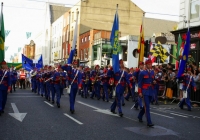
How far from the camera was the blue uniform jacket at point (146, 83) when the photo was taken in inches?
408

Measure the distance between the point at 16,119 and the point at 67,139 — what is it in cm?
366

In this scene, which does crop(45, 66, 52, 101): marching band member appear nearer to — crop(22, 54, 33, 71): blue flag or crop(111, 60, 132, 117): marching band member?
crop(111, 60, 132, 117): marching band member

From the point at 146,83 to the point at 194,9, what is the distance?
55.8 feet

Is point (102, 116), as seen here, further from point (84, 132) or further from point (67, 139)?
point (67, 139)

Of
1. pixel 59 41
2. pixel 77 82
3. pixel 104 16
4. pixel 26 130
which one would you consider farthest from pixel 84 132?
pixel 59 41

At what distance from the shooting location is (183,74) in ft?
52.1

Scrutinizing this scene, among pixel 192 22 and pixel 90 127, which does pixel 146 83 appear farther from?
pixel 192 22

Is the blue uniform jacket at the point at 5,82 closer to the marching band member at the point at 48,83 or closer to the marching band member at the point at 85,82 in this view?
the marching band member at the point at 48,83

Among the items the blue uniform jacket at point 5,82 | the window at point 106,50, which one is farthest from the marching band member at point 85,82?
the window at point 106,50

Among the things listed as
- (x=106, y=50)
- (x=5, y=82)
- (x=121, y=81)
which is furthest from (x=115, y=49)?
(x=106, y=50)

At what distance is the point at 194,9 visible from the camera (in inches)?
1008

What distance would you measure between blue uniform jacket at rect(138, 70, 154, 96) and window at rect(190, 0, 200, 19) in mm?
16071

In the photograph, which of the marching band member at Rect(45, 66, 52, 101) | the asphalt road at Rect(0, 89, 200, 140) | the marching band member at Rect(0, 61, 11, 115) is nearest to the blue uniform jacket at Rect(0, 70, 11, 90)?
the marching band member at Rect(0, 61, 11, 115)

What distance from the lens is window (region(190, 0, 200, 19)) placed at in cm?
2518
